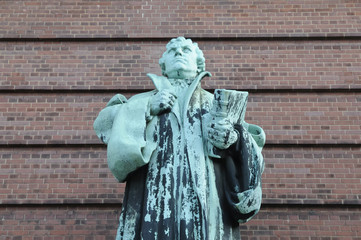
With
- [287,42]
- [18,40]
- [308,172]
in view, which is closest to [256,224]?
[308,172]

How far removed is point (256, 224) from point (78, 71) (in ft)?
10.1

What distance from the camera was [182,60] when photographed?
5.32 m

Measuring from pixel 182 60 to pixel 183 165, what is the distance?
3.50 ft

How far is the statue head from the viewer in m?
5.30

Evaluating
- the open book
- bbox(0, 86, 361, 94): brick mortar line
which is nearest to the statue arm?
the open book

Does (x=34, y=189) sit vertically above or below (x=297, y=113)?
below

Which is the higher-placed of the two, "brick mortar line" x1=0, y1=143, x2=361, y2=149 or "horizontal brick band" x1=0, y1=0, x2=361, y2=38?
"horizontal brick band" x1=0, y1=0, x2=361, y2=38

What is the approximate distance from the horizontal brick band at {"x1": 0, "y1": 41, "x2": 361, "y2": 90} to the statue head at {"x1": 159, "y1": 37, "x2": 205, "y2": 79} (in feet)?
8.35

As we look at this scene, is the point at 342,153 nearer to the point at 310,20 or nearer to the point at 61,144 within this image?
the point at 310,20

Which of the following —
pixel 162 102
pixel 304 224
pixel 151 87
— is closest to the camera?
pixel 162 102

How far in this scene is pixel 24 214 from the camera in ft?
24.2

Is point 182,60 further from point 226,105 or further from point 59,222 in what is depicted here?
point 59,222

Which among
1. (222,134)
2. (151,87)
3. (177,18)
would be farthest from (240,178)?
(177,18)

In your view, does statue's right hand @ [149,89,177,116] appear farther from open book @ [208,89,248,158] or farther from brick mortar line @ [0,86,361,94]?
brick mortar line @ [0,86,361,94]
